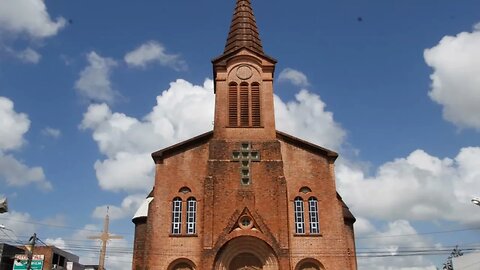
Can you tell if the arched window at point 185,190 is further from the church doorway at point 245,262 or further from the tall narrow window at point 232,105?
the tall narrow window at point 232,105

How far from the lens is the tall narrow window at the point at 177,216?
3075 cm

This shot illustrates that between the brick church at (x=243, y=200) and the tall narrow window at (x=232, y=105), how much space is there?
7 cm

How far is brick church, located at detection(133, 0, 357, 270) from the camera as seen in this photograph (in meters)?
29.9

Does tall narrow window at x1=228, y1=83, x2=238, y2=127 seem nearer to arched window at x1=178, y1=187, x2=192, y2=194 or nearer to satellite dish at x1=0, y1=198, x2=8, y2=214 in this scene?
arched window at x1=178, y1=187, x2=192, y2=194

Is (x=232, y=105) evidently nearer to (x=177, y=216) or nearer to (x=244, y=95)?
(x=244, y=95)

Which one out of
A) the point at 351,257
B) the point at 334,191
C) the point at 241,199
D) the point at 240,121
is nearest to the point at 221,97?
the point at 240,121

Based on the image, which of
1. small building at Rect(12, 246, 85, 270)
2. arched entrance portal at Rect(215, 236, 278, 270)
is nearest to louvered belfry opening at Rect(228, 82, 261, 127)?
arched entrance portal at Rect(215, 236, 278, 270)

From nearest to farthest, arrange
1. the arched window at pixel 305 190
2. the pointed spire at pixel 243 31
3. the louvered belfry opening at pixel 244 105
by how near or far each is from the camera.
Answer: the arched window at pixel 305 190
the louvered belfry opening at pixel 244 105
the pointed spire at pixel 243 31

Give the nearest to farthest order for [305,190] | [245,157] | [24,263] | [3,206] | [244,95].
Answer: [3,206], [305,190], [245,157], [244,95], [24,263]

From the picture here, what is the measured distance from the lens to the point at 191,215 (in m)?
31.2

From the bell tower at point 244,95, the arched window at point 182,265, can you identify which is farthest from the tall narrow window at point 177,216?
the bell tower at point 244,95

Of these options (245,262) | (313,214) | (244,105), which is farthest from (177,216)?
(244,105)

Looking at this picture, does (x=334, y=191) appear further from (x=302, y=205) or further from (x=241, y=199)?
(x=241, y=199)

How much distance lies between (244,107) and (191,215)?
8516mm
